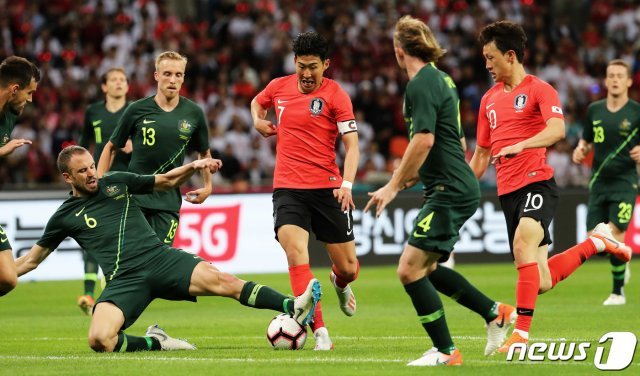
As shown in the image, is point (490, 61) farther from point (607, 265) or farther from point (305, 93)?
point (607, 265)

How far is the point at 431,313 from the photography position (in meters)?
8.23

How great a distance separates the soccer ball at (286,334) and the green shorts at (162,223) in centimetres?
207

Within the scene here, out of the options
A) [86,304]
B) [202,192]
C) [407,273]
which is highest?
[202,192]

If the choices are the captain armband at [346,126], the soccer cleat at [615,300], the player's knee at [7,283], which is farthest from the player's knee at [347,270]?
the soccer cleat at [615,300]

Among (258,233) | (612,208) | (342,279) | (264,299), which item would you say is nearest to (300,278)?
(264,299)

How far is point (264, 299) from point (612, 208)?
6.29m

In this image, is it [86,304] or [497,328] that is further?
[86,304]

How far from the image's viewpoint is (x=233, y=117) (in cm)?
2400

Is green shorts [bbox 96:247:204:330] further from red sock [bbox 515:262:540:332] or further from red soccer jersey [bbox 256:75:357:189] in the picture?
red sock [bbox 515:262:540:332]

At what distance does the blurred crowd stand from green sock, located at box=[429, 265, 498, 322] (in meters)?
13.2

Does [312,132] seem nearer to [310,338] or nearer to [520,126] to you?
[520,126]

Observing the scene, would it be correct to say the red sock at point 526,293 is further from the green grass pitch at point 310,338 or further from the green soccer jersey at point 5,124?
the green soccer jersey at point 5,124

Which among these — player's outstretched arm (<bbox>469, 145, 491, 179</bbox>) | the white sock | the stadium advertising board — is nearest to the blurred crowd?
the stadium advertising board

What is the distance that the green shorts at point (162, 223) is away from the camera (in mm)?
11391
